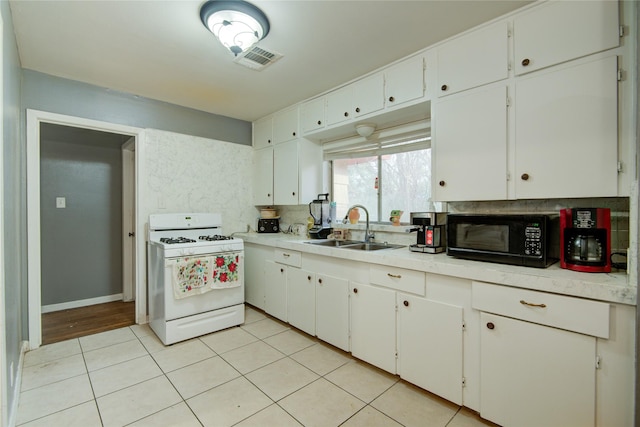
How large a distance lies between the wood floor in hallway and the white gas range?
51 cm

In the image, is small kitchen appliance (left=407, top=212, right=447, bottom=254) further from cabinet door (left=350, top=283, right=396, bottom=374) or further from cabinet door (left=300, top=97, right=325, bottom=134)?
cabinet door (left=300, top=97, right=325, bottom=134)

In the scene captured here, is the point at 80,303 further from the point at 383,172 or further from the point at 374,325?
the point at 383,172

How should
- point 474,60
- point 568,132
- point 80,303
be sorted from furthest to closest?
point 80,303 < point 474,60 < point 568,132

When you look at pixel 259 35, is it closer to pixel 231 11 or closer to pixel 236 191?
pixel 231 11

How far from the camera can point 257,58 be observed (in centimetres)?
237

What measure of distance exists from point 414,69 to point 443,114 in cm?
46

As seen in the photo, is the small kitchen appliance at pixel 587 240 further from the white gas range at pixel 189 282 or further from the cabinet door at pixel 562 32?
the white gas range at pixel 189 282

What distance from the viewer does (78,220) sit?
12.2ft

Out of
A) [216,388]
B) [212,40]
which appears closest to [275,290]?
[216,388]

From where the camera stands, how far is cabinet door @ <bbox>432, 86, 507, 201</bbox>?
6.19 feet

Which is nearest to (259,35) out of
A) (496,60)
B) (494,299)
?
(496,60)

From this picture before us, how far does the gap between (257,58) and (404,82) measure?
1.21m

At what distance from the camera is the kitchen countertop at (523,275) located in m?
1.29

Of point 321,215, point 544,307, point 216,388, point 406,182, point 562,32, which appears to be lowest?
point 216,388
